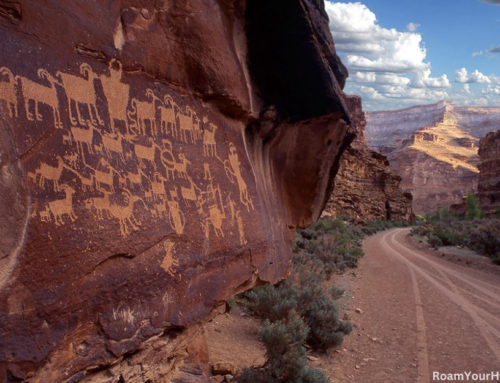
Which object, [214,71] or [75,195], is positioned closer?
[75,195]

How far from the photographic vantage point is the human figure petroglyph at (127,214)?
3.00 metres

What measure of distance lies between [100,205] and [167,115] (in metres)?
1.12

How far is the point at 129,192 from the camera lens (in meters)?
3.16

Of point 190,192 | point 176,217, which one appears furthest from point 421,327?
point 176,217

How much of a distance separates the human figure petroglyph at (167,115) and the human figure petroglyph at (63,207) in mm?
1105

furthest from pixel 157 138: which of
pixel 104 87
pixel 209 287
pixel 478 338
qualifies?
pixel 478 338

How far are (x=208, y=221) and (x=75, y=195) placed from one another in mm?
1404

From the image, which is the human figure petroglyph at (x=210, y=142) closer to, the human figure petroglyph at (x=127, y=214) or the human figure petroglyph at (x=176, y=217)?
the human figure petroglyph at (x=176, y=217)

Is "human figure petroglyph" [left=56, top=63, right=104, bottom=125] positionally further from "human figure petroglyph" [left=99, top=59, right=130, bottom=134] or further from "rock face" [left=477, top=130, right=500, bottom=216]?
"rock face" [left=477, top=130, right=500, bottom=216]

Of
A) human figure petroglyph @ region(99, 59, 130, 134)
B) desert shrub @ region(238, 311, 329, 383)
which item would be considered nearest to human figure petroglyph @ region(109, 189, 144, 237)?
human figure petroglyph @ region(99, 59, 130, 134)

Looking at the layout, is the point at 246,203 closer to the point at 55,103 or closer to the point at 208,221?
the point at 208,221

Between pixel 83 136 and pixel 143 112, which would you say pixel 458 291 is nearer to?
pixel 143 112

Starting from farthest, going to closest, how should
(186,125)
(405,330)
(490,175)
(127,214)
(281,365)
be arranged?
(490,175)
(405,330)
(281,365)
(186,125)
(127,214)

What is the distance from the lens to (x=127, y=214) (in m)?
3.09
